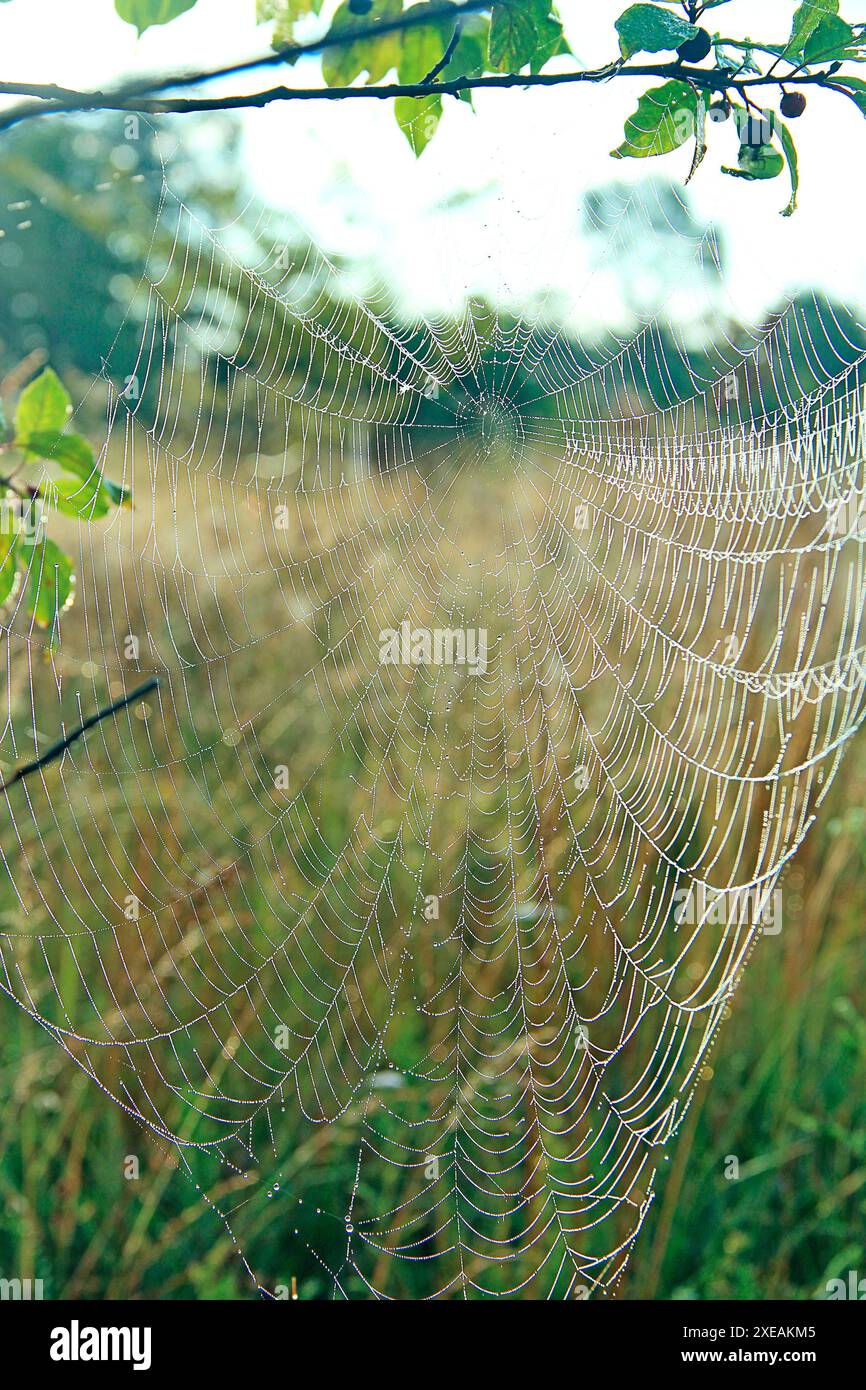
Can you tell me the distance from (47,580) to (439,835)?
7.69ft

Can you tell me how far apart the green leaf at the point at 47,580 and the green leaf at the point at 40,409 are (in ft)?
0.49

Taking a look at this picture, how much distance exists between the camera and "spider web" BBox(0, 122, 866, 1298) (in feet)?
8.84

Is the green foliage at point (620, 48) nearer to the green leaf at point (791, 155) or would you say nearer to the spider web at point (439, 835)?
the green leaf at point (791, 155)

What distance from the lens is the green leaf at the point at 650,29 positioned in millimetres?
1324

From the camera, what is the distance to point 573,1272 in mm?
2553

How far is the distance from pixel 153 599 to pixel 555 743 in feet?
7.32

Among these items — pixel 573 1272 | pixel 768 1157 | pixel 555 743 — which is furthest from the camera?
pixel 555 743

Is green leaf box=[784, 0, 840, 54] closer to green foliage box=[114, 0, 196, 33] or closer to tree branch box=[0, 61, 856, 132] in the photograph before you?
tree branch box=[0, 61, 856, 132]

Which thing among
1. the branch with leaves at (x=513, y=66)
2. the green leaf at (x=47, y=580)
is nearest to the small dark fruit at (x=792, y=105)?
the branch with leaves at (x=513, y=66)

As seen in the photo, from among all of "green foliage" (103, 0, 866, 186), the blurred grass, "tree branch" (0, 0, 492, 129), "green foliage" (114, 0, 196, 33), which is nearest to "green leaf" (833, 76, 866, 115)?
"green foliage" (103, 0, 866, 186)

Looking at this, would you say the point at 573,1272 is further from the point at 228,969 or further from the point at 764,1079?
the point at 228,969

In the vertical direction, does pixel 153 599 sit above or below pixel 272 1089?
above

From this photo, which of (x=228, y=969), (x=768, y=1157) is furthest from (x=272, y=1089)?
(x=768, y=1157)

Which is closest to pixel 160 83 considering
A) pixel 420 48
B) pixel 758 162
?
pixel 420 48
